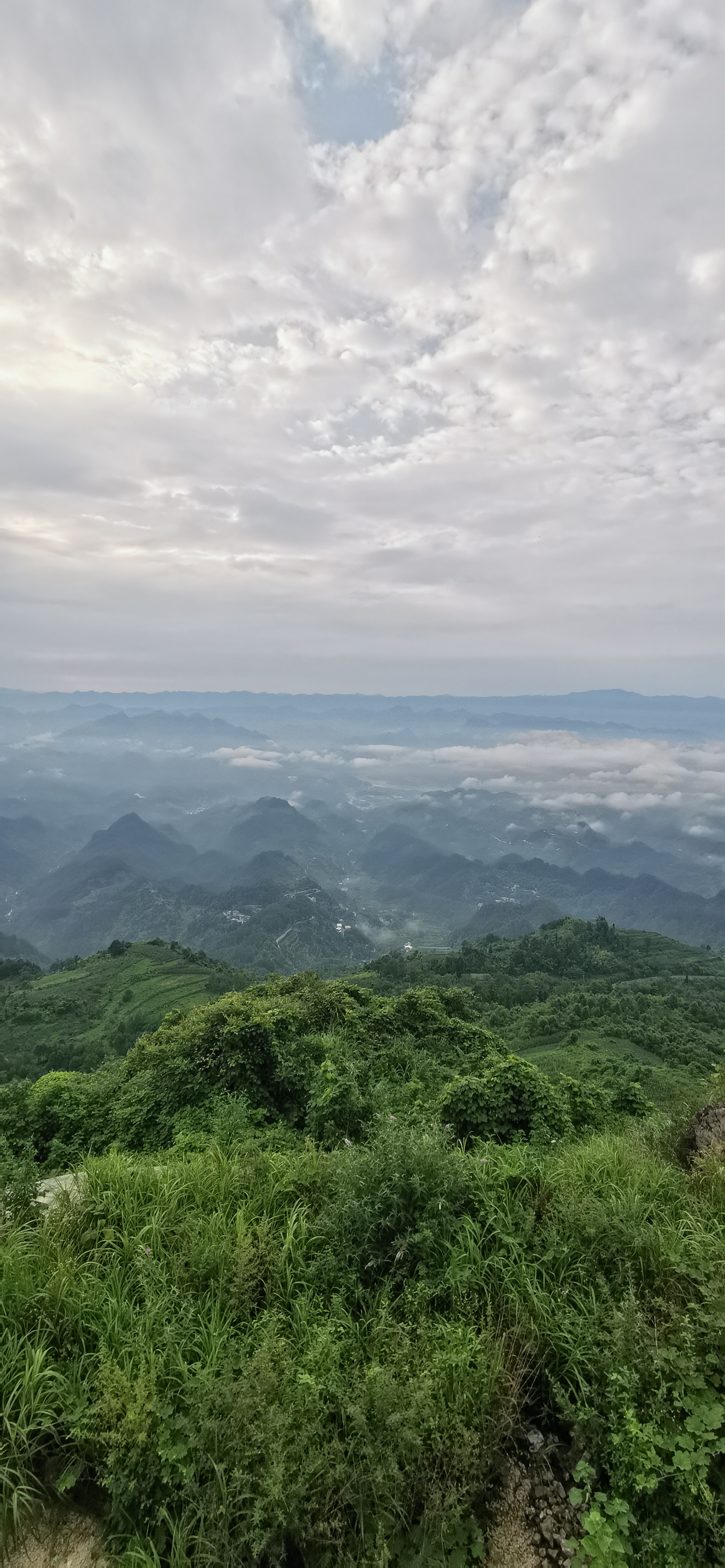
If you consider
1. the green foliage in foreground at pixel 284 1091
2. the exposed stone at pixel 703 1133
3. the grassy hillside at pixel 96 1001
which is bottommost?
the grassy hillside at pixel 96 1001

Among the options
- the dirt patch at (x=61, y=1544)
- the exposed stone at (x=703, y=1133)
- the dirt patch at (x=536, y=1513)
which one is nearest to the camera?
the dirt patch at (x=61, y=1544)

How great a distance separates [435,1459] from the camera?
387 centimetres

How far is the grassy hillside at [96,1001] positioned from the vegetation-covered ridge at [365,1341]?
5084 centimetres

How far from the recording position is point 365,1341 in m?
4.52

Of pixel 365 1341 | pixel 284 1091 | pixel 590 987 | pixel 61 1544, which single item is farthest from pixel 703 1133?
pixel 590 987

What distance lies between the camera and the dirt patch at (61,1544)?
→ 3664 millimetres

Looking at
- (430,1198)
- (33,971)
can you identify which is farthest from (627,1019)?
(33,971)

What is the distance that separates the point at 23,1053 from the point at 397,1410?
6818 centimetres

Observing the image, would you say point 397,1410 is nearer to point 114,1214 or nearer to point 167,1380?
point 167,1380

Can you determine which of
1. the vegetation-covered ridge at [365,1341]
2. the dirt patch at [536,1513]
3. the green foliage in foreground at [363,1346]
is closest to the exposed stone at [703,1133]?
the vegetation-covered ridge at [365,1341]

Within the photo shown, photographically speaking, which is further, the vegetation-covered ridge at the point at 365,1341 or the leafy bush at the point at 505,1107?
the leafy bush at the point at 505,1107

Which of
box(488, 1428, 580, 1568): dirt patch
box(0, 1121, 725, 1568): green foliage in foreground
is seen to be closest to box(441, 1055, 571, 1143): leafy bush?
box(0, 1121, 725, 1568): green foliage in foreground

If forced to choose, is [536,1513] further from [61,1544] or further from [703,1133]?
[703,1133]

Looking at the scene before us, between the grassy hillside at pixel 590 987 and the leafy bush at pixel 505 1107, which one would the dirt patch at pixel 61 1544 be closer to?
the leafy bush at pixel 505 1107
